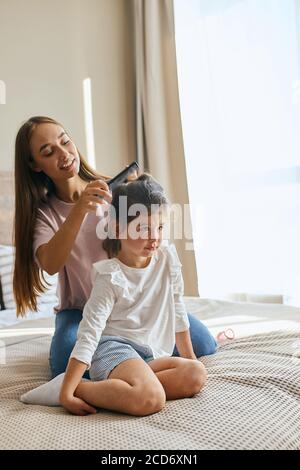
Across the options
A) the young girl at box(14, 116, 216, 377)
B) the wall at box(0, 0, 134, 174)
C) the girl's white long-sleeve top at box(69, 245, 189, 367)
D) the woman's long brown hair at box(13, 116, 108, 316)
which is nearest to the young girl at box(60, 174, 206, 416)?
the girl's white long-sleeve top at box(69, 245, 189, 367)

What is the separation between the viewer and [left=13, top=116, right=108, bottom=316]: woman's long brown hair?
4.54 ft

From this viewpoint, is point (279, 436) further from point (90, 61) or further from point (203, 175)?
point (90, 61)

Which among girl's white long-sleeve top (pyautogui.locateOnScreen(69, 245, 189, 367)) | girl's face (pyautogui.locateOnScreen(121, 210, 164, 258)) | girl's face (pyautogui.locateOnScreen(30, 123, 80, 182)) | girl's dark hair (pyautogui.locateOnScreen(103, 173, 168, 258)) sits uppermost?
girl's face (pyautogui.locateOnScreen(30, 123, 80, 182))

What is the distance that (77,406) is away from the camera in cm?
94

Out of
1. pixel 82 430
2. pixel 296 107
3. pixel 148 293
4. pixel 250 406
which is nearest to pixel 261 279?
pixel 296 107

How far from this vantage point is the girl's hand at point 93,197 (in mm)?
1146

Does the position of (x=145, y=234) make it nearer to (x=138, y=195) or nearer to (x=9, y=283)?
(x=138, y=195)

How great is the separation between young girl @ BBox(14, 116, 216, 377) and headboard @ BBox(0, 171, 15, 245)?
3.35 ft

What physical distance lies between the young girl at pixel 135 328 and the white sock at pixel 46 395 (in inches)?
2.2

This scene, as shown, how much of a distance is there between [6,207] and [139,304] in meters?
1.51

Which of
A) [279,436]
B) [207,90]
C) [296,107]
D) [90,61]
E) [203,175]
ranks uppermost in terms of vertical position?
[90,61]

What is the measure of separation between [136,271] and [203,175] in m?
1.85

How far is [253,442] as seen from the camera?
77 centimetres

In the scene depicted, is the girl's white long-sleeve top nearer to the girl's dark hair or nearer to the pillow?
the girl's dark hair
